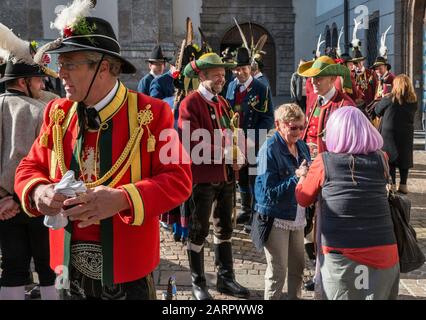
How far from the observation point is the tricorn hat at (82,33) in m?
2.76

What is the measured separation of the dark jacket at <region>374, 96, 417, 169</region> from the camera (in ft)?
29.2

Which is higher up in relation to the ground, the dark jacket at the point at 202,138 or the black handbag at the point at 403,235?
the dark jacket at the point at 202,138

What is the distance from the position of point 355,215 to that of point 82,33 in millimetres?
1816

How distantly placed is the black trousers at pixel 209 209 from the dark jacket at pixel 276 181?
779 mm

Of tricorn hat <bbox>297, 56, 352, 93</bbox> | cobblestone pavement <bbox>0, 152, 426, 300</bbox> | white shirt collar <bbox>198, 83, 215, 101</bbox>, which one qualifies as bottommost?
cobblestone pavement <bbox>0, 152, 426, 300</bbox>

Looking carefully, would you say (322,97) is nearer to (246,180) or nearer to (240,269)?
(240,269)

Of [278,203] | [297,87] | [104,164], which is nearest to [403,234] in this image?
[278,203]

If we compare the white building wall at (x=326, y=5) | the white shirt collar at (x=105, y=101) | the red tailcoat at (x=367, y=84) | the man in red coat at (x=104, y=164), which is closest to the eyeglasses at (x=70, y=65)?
the man in red coat at (x=104, y=164)

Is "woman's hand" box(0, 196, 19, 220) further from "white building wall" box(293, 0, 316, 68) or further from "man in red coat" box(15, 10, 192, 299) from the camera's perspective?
"white building wall" box(293, 0, 316, 68)

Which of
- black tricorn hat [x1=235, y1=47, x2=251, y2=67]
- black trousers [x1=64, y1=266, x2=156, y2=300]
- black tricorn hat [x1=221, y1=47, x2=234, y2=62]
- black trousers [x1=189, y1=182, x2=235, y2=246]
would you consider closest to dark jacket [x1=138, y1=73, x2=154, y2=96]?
black tricorn hat [x1=221, y1=47, x2=234, y2=62]

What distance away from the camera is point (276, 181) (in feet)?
14.3

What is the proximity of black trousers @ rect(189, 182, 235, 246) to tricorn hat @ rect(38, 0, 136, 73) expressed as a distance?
2.31 m

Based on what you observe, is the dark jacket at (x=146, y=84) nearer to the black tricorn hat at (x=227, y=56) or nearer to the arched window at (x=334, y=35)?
the black tricorn hat at (x=227, y=56)

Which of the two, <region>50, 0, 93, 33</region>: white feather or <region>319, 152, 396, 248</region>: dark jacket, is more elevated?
<region>50, 0, 93, 33</region>: white feather
